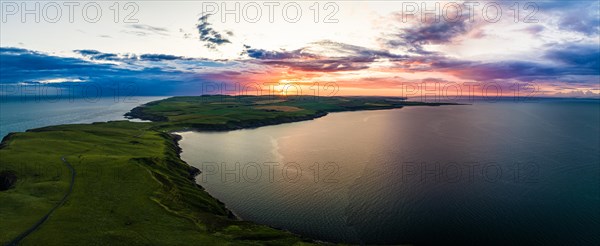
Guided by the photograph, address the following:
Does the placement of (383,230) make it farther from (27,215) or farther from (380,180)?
(27,215)

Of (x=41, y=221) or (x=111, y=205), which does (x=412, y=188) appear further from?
(x=41, y=221)

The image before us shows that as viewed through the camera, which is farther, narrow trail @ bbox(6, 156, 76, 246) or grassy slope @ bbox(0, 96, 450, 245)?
grassy slope @ bbox(0, 96, 450, 245)

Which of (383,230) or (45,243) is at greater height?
(45,243)

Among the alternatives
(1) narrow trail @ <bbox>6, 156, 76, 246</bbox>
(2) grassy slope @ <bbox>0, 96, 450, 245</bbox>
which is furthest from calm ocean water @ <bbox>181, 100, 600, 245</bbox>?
(1) narrow trail @ <bbox>6, 156, 76, 246</bbox>

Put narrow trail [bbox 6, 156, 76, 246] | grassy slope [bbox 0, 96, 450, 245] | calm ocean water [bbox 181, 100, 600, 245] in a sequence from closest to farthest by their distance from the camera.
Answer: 1. narrow trail [bbox 6, 156, 76, 246]
2. grassy slope [bbox 0, 96, 450, 245]
3. calm ocean water [bbox 181, 100, 600, 245]

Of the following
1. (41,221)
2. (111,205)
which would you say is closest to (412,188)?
(111,205)

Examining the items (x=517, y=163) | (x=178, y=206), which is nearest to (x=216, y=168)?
(x=178, y=206)

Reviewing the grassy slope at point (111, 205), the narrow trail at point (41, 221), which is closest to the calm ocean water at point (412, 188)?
the grassy slope at point (111, 205)

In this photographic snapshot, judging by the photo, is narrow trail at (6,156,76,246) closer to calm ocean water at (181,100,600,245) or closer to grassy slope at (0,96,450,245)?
grassy slope at (0,96,450,245)

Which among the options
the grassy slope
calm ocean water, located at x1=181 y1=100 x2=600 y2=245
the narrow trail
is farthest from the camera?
calm ocean water, located at x1=181 y1=100 x2=600 y2=245
